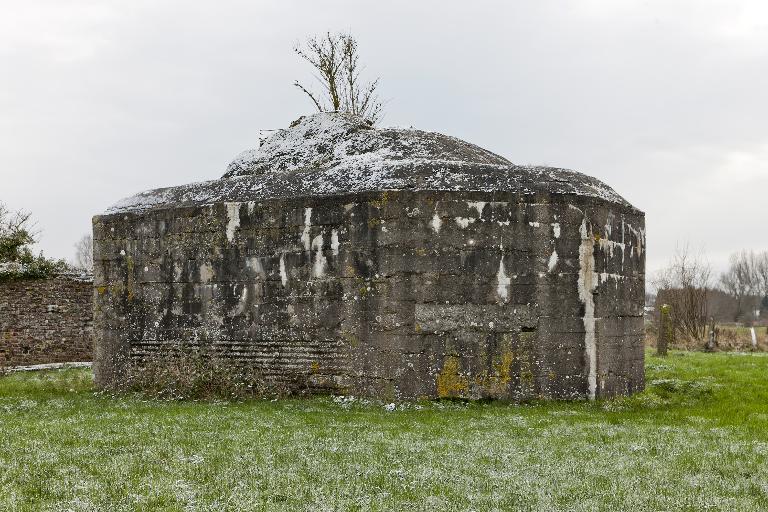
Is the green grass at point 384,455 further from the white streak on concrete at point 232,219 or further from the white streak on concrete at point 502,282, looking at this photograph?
the white streak on concrete at point 232,219

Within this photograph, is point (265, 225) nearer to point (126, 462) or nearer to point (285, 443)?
point (285, 443)

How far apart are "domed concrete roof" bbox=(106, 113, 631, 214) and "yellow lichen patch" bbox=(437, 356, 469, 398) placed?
6.77 ft

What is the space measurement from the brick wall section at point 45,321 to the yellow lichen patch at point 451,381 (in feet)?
38.8

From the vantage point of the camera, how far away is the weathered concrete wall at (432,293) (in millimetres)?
9609

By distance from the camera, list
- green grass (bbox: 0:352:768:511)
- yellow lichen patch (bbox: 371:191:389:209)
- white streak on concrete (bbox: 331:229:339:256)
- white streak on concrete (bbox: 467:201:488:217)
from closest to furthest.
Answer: green grass (bbox: 0:352:768:511)
white streak on concrete (bbox: 467:201:488:217)
yellow lichen patch (bbox: 371:191:389:209)
white streak on concrete (bbox: 331:229:339:256)

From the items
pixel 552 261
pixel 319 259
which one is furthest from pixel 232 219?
pixel 552 261

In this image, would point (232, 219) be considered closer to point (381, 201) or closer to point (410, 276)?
point (381, 201)

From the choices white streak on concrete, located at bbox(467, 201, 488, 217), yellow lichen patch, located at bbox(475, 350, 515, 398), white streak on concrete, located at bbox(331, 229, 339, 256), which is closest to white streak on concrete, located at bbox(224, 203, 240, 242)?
white streak on concrete, located at bbox(331, 229, 339, 256)

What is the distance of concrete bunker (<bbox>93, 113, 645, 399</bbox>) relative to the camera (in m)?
9.62

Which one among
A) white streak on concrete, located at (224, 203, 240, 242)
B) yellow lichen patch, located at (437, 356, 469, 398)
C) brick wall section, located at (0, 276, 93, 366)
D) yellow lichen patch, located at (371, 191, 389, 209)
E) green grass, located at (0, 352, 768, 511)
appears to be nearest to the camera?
green grass, located at (0, 352, 768, 511)

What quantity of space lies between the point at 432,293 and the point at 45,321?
11.9 m

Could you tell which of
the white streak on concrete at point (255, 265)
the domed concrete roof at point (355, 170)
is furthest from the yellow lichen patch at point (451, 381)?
the white streak on concrete at point (255, 265)

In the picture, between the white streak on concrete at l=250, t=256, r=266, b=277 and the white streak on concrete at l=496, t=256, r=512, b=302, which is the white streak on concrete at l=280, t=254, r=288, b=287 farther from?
the white streak on concrete at l=496, t=256, r=512, b=302

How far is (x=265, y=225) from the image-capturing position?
10.6 meters
